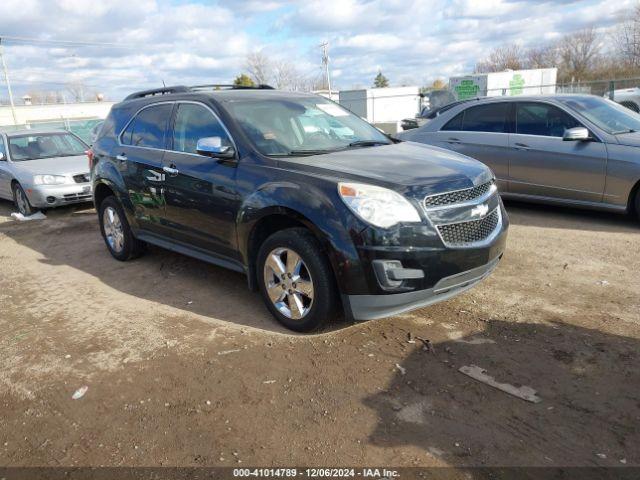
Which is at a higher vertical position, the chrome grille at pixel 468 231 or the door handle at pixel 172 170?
the door handle at pixel 172 170

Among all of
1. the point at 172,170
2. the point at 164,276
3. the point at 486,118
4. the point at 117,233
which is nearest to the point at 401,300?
the point at 172,170

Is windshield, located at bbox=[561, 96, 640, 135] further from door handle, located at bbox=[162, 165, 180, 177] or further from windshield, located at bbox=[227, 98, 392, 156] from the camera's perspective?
door handle, located at bbox=[162, 165, 180, 177]

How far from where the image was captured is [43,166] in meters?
9.77

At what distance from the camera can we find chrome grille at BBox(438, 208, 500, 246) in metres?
3.71

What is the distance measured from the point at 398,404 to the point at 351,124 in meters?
2.98

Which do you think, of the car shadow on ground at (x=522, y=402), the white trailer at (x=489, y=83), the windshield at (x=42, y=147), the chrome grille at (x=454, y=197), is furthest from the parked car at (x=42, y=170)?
the white trailer at (x=489, y=83)

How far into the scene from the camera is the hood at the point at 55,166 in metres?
9.52

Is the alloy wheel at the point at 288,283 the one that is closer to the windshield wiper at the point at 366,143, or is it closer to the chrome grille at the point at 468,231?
the chrome grille at the point at 468,231

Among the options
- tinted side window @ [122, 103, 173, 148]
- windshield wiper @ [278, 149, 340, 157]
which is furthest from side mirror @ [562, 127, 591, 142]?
tinted side window @ [122, 103, 173, 148]

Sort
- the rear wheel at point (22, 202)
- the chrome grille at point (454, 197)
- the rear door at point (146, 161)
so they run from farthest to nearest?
the rear wheel at point (22, 202)
the rear door at point (146, 161)
the chrome grille at point (454, 197)

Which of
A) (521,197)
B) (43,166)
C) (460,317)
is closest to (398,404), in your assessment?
(460,317)

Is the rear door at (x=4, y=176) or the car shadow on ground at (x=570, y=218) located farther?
the rear door at (x=4, y=176)

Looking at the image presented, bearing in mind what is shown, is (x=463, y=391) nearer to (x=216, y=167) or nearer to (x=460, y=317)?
(x=460, y=317)

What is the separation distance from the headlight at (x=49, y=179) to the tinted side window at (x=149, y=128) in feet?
14.0
